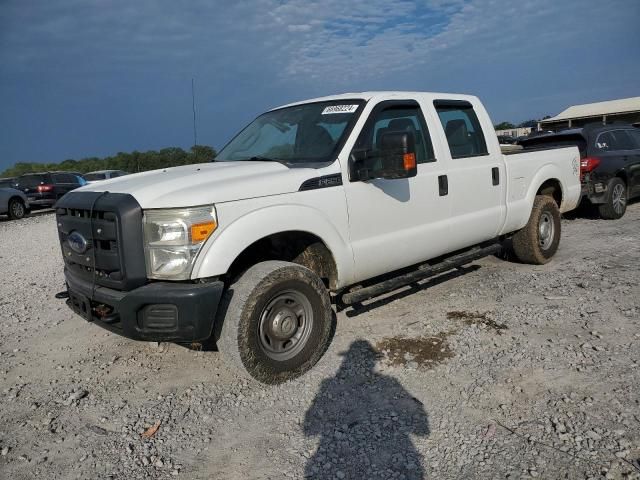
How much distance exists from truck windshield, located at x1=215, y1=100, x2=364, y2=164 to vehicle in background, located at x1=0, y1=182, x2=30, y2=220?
14.7m

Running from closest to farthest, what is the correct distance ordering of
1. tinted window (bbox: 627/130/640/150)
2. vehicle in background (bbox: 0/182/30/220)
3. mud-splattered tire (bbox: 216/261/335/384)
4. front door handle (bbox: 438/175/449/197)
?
1. mud-splattered tire (bbox: 216/261/335/384)
2. front door handle (bbox: 438/175/449/197)
3. tinted window (bbox: 627/130/640/150)
4. vehicle in background (bbox: 0/182/30/220)

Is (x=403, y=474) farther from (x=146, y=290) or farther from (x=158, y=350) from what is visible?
(x=158, y=350)

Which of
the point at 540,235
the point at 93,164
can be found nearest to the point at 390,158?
the point at 540,235

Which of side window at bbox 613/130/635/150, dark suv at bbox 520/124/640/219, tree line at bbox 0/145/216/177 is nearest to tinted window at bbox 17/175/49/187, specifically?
tree line at bbox 0/145/216/177

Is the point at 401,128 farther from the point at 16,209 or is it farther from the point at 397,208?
the point at 16,209

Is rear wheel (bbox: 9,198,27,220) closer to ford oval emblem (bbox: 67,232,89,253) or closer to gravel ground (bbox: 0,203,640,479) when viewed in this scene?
gravel ground (bbox: 0,203,640,479)

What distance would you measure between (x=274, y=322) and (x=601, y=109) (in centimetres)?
4028

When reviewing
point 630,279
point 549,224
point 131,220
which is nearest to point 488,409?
point 131,220

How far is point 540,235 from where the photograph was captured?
6086 millimetres

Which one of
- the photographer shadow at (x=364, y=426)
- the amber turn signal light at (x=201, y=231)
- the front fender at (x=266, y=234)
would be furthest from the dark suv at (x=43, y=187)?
the photographer shadow at (x=364, y=426)

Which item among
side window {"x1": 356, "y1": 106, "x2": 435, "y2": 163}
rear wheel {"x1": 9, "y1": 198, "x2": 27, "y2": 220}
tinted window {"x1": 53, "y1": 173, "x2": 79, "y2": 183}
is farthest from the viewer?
tinted window {"x1": 53, "y1": 173, "x2": 79, "y2": 183}

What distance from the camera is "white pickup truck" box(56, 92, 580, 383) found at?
10.2 feet

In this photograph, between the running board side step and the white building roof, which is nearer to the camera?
the running board side step

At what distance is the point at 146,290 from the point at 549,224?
5088mm
